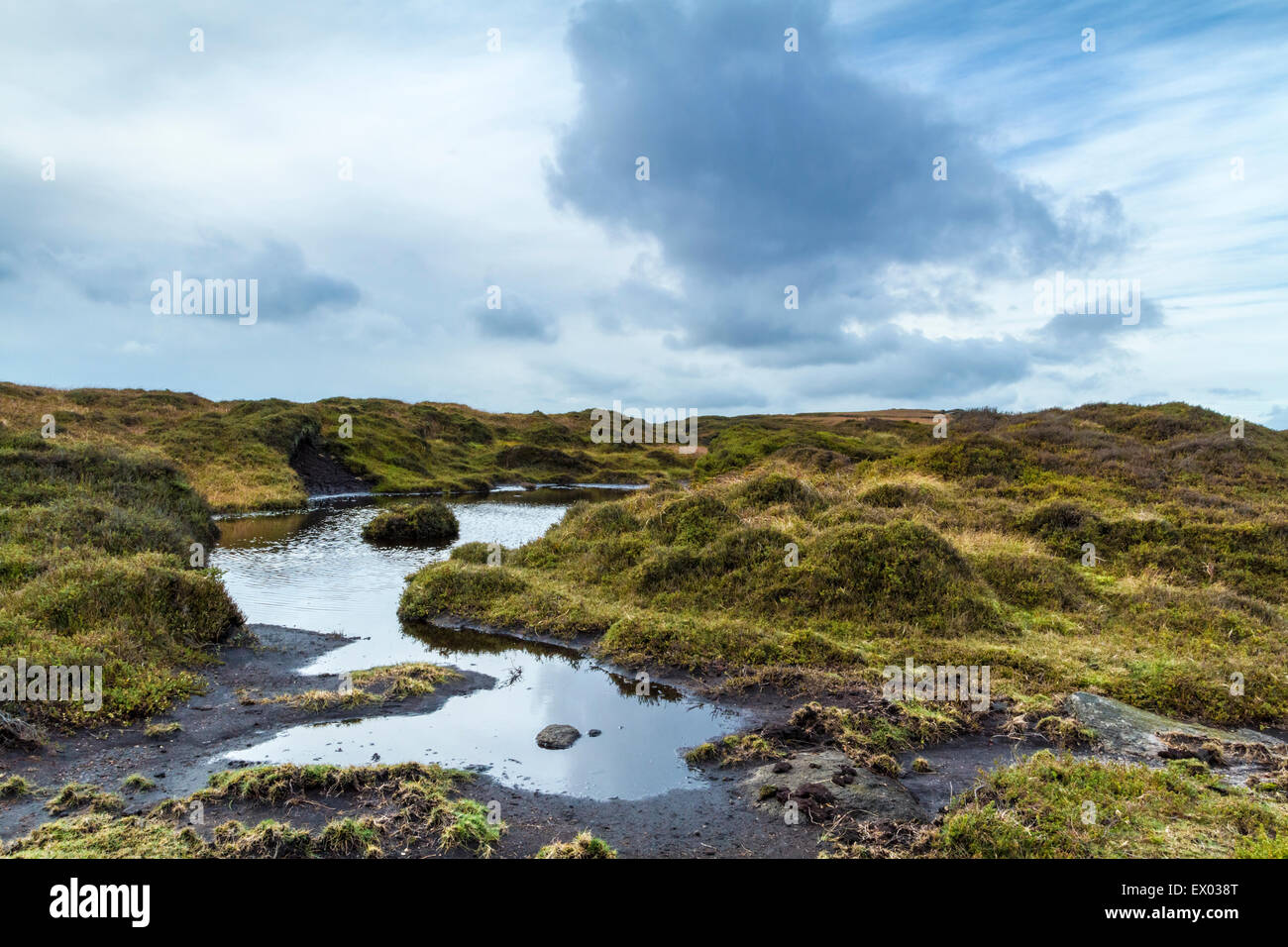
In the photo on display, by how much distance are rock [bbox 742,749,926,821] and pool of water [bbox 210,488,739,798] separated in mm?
1213

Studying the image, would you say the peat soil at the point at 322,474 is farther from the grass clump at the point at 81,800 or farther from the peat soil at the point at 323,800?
the grass clump at the point at 81,800

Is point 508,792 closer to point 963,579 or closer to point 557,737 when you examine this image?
point 557,737

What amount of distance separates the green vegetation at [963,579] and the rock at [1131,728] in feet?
1.59

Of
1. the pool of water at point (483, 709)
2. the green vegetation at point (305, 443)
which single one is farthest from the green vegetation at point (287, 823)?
the green vegetation at point (305, 443)

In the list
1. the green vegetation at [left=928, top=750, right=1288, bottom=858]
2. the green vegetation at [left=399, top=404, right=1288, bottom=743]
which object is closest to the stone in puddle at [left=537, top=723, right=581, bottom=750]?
the green vegetation at [left=399, top=404, right=1288, bottom=743]

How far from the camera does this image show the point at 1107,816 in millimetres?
8523

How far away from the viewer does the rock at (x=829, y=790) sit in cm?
929

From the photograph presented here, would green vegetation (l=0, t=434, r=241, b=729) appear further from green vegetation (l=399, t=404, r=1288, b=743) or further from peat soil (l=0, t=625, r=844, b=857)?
green vegetation (l=399, t=404, r=1288, b=743)

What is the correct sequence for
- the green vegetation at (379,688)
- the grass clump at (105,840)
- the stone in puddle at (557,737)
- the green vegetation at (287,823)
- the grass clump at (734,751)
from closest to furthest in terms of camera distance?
the grass clump at (105,840)
the green vegetation at (287,823)
the grass clump at (734,751)
the stone in puddle at (557,737)
the green vegetation at (379,688)

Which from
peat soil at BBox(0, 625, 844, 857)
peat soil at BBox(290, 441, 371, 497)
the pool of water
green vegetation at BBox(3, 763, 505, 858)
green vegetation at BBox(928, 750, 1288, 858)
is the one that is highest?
peat soil at BBox(290, 441, 371, 497)

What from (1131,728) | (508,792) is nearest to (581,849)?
(508,792)

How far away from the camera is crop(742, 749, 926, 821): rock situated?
9.29 meters

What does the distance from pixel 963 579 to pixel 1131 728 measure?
718 cm

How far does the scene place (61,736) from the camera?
1141cm
